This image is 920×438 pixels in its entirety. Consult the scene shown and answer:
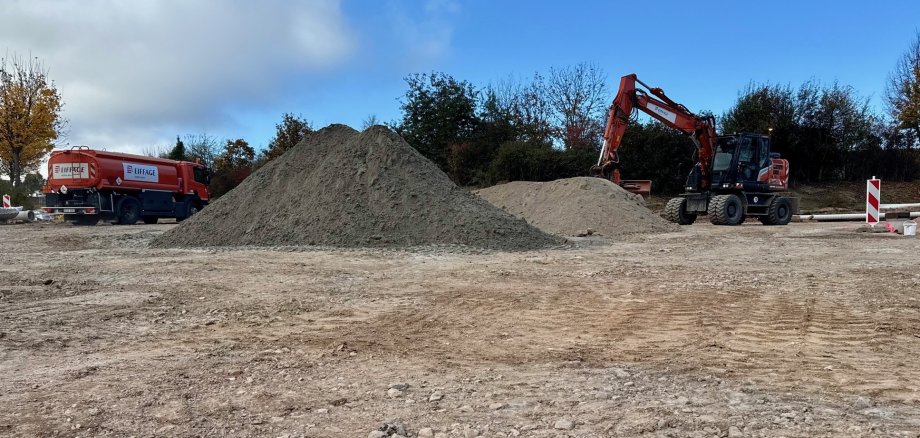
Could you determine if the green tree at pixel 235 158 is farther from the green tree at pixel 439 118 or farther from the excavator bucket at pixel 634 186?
the excavator bucket at pixel 634 186

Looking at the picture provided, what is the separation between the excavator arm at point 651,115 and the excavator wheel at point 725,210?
1317 mm

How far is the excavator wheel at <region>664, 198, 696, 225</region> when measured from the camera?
73.4 feet

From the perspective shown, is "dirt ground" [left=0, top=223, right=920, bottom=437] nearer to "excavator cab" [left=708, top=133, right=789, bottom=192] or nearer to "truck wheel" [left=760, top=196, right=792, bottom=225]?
"excavator cab" [left=708, top=133, right=789, bottom=192]

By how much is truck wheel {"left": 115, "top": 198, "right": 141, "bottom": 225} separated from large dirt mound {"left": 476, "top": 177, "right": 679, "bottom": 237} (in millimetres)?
15167

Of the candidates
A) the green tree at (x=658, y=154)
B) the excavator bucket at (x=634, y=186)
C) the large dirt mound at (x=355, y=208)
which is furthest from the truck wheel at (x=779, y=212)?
the large dirt mound at (x=355, y=208)

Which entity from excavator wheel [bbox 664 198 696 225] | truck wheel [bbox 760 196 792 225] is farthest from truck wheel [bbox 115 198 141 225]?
truck wheel [bbox 760 196 792 225]

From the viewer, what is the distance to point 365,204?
14.9m

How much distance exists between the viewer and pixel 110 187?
25.0 m

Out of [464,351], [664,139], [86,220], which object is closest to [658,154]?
[664,139]

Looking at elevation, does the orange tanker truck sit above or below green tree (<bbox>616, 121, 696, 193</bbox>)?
below

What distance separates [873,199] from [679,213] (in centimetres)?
671

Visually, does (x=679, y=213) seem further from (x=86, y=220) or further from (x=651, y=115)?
(x=86, y=220)

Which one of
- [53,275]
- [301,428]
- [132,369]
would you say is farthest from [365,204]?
[301,428]

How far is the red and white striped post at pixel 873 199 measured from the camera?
1603 cm
